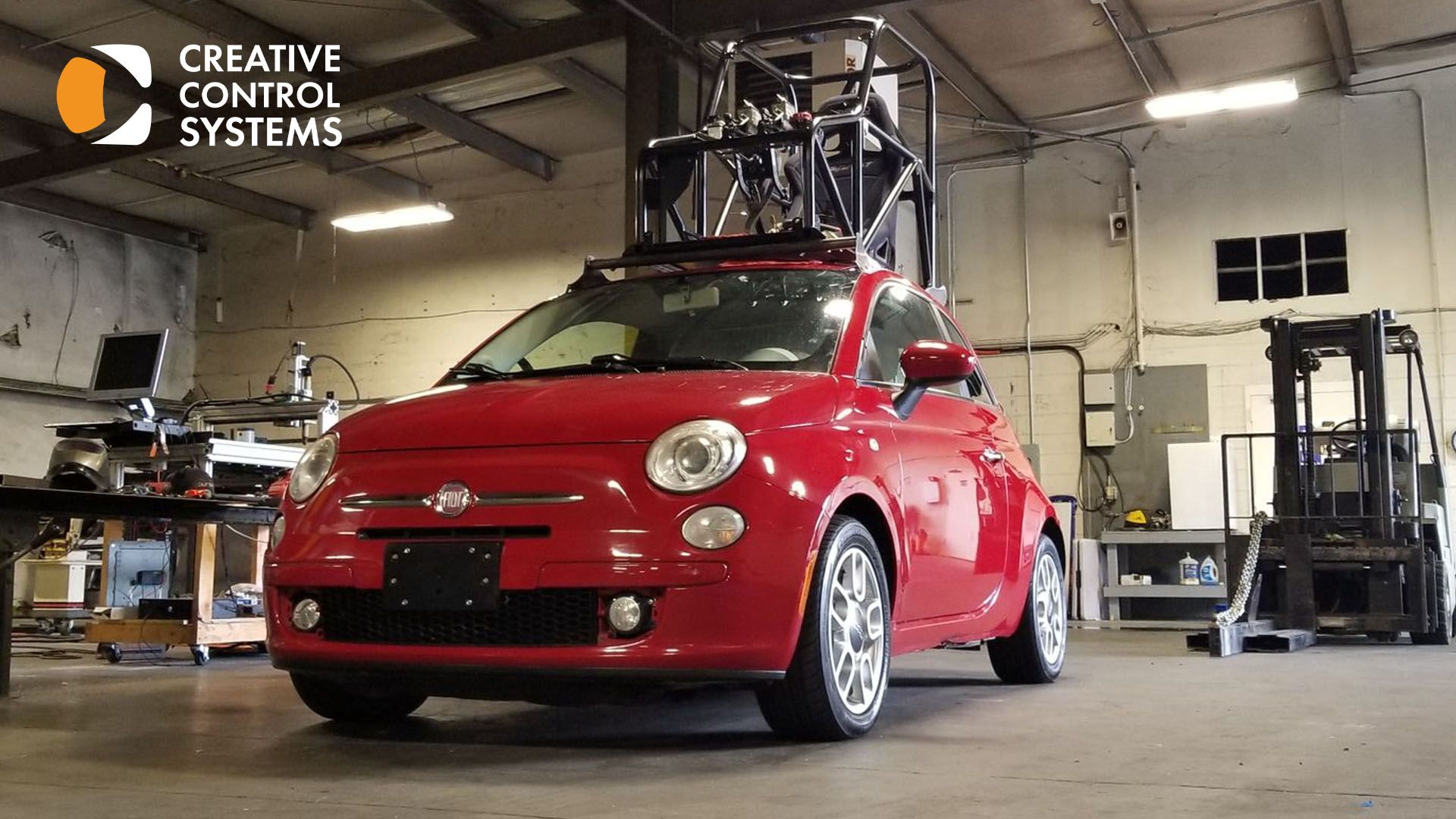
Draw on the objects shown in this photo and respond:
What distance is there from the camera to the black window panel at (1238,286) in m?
13.0

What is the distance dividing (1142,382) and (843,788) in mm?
11379

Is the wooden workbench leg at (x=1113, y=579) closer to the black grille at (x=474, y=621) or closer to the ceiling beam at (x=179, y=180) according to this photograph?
the black grille at (x=474, y=621)

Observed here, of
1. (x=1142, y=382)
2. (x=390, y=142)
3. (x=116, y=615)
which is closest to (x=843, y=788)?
(x=116, y=615)

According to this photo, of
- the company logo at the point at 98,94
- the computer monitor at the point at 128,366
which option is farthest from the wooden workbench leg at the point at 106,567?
the company logo at the point at 98,94

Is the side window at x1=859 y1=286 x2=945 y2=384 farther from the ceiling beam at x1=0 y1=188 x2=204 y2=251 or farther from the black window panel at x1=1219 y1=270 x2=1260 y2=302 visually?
the ceiling beam at x1=0 y1=188 x2=204 y2=251

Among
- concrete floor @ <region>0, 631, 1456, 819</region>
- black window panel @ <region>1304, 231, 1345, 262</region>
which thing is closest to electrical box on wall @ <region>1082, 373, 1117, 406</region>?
black window panel @ <region>1304, 231, 1345, 262</region>

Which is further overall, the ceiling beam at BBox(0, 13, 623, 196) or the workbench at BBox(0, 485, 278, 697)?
the ceiling beam at BBox(0, 13, 623, 196)

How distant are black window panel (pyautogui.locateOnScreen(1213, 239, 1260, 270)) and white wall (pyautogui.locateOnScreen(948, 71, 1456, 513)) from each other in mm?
95

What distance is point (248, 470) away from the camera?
822 cm

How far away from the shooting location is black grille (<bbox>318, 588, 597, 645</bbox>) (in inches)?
121

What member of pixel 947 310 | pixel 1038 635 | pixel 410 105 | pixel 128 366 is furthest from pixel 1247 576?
pixel 410 105

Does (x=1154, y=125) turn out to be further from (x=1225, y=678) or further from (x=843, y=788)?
(x=843, y=788)

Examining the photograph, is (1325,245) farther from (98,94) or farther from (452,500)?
(98,94)

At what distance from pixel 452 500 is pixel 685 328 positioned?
1.08 meters
